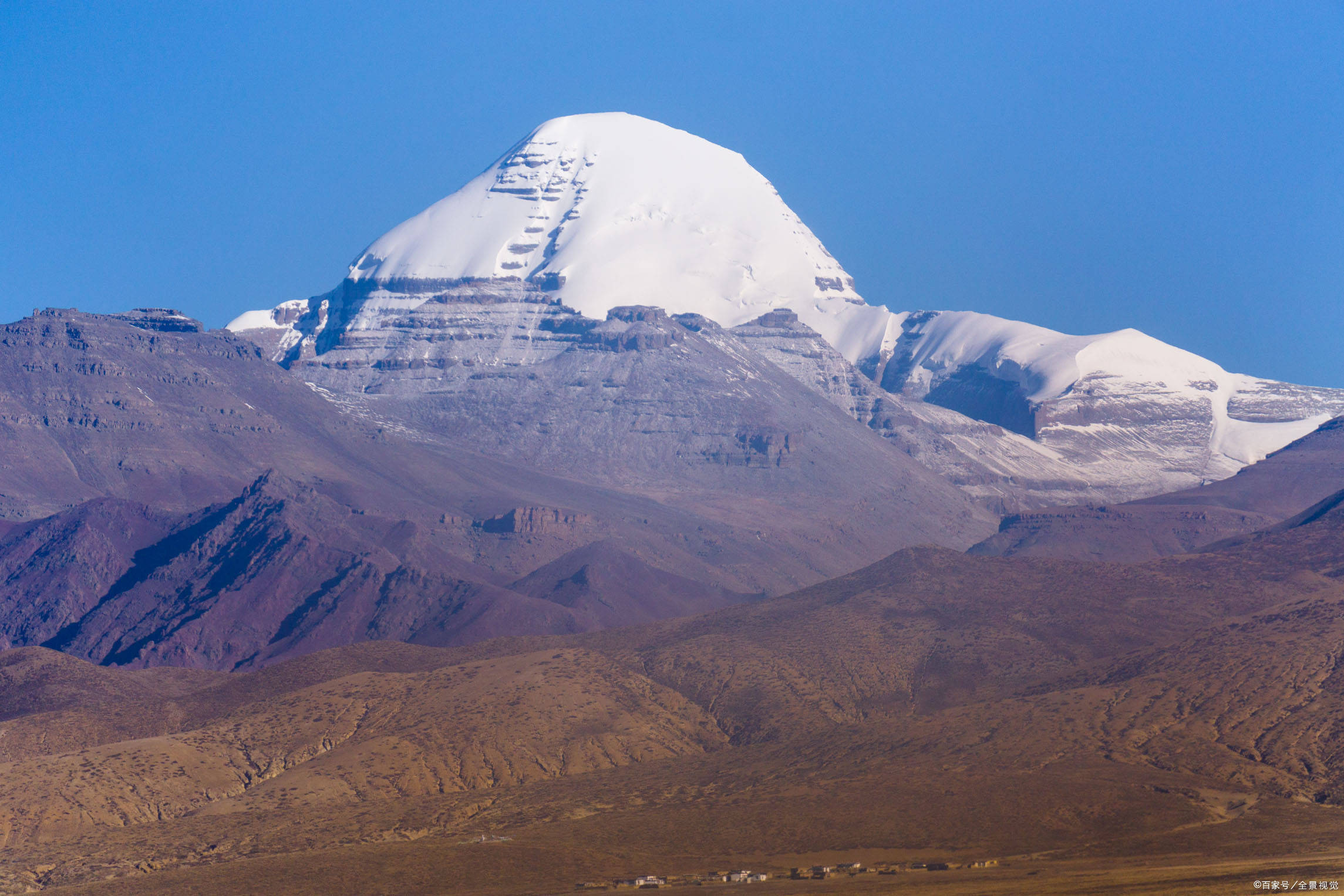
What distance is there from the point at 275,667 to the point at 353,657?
816cm

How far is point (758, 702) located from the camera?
17050 cm

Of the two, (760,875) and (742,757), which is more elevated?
(742,757)

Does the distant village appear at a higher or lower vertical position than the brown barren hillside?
lower

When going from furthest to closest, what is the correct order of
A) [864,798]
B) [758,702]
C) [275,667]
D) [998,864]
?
[275,667] → [758,702] → [864,798] → [998,864]

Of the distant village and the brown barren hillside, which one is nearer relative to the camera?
the distant village

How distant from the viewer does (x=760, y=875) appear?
112 meters

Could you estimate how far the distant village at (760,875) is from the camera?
365 feet

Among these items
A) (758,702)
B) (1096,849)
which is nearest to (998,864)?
(1096,849)

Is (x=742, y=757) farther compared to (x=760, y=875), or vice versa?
(x=742, y=757)

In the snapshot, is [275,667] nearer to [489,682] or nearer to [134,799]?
[489,682]

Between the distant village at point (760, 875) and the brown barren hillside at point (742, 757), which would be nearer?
the distant village at point (760, 875)

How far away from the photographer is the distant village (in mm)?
111250

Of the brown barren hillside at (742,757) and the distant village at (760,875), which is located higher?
the brown barren hillside at (742,757)

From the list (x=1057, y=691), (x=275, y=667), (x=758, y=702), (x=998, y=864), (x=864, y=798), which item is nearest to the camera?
(x=998, y=864)
